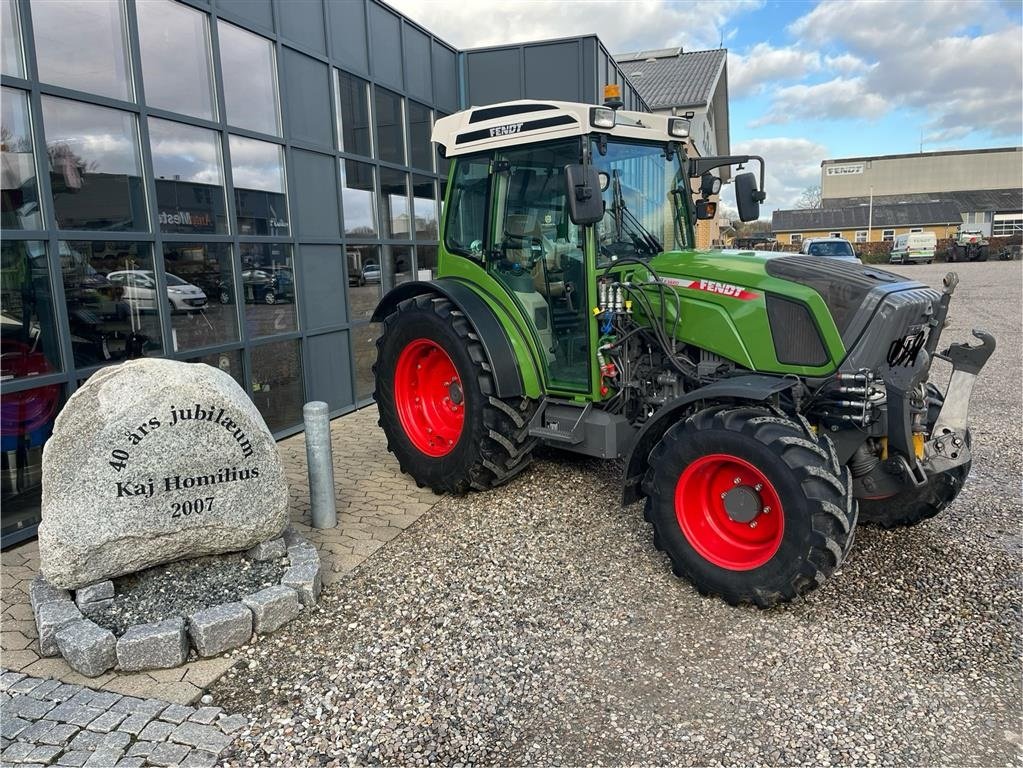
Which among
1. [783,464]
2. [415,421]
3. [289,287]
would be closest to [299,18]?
[289,287]

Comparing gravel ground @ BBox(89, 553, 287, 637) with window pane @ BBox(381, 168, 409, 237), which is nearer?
gravel ground @ BBox(89, 553, 287, 637)

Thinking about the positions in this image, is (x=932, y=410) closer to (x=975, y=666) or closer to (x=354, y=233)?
(x=975, y=666)

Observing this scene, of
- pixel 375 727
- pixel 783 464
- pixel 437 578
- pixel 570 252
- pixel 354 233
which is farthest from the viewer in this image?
pixel 354 233

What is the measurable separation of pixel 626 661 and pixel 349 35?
6.74m

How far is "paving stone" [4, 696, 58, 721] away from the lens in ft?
9.27

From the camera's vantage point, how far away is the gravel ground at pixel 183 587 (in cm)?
333

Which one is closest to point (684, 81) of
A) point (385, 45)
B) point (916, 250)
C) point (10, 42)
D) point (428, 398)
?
point (916, 250)

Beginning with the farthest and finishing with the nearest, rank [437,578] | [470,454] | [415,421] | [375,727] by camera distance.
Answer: [415,421], [470,454], [437,578], [375,727]

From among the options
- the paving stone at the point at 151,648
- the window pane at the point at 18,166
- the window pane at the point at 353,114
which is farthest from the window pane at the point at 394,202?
the paving stone at the point at 151,648

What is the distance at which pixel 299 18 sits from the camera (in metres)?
6.68

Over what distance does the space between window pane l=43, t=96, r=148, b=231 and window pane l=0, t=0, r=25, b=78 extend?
24 centimetres

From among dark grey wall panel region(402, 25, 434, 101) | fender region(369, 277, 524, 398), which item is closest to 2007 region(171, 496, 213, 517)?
fender region(369, 277, 524, 398)

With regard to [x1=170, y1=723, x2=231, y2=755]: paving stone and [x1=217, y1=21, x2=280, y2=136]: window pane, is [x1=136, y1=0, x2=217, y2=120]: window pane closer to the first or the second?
[x1=217, y1=21, x2=280, y2=136]: window pane

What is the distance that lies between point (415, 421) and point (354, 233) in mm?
2955
